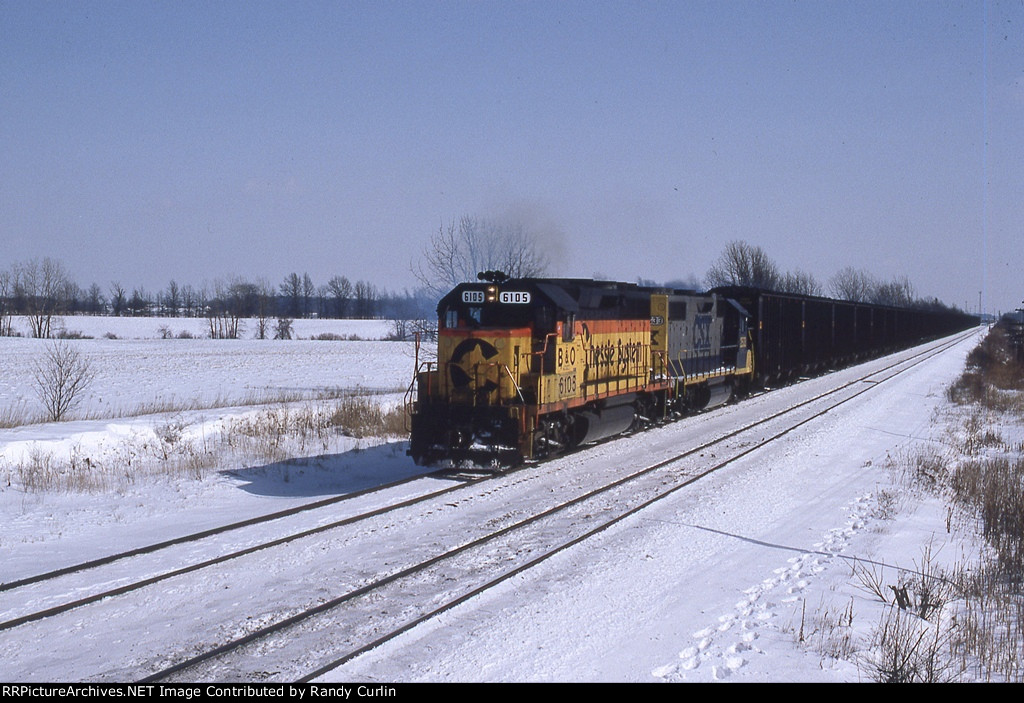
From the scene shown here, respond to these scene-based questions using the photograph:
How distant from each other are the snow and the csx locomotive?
2.39 ft

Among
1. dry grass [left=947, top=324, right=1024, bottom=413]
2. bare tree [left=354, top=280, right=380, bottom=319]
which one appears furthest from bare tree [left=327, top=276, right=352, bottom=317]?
dry grass [left=947, top=324, right=1024, bottom=413]

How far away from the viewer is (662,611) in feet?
21.9

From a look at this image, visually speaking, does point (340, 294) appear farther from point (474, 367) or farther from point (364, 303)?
point (474, 367)

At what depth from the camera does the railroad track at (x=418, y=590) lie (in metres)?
5.57

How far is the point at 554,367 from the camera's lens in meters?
13.0

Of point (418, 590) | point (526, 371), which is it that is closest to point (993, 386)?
point (526, 371)

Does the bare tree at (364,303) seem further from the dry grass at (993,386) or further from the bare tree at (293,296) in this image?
the dry grass at (993,386)

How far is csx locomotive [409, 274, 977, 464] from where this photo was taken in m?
12.4

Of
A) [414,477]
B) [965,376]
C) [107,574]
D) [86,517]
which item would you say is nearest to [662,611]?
[107,574]

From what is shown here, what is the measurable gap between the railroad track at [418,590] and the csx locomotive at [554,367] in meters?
1.77

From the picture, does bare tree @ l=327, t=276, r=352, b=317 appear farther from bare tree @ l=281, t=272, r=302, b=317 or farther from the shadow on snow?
the shadow on snow

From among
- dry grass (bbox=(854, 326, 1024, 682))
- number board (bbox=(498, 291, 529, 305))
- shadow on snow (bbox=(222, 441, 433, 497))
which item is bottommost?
shadow on snow (bbox=(222, 441, 433, 497))

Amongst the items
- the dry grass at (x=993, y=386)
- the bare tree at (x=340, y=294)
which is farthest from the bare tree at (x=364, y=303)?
the dry grass at (x=993, y=386)
